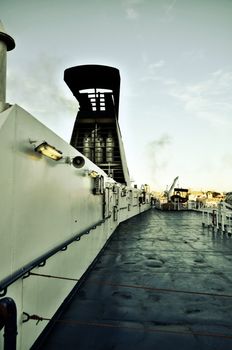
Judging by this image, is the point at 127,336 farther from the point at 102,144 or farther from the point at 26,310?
the point at 102,144

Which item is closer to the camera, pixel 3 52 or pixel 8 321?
pixel 8 321

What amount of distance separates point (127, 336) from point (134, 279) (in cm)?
236

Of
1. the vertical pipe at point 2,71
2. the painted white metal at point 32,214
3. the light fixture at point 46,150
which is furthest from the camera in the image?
the vertical pipe at point 2,71

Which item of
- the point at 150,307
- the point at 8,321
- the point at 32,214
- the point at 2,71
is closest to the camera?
the point at 8,321

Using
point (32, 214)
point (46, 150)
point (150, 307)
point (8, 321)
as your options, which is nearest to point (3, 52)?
point (46, 150)

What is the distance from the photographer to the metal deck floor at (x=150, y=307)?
10.2 ft

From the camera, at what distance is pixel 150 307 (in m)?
4.10

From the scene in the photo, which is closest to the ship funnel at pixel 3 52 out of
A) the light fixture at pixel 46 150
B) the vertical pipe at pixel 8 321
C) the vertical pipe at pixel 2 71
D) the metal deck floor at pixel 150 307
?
the vertical pipe at pixel 2 71

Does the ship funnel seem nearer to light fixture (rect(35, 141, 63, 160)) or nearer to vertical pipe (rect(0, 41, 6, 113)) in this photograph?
vertical pipe (rect(0, 41, 6, 113))

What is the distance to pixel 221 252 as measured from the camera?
8.39 metres

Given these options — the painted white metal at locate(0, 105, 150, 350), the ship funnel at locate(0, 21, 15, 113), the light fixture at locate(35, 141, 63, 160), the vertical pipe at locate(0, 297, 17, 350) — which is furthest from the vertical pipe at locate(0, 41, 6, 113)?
the vertical pipe at locate(0, 297, 17, 350)

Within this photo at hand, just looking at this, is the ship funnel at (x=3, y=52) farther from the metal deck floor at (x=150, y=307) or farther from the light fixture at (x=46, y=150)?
the metal deck floor at (x=150, y=307)

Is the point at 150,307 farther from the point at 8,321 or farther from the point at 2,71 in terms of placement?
the point at 2,71

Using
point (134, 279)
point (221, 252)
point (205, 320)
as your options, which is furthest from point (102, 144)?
point (205, 320)
